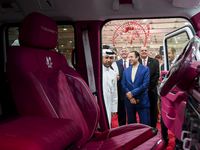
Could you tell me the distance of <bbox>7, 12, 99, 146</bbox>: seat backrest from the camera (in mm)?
1227

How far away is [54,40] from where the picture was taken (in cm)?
157

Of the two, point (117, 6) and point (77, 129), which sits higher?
point (117, 6)

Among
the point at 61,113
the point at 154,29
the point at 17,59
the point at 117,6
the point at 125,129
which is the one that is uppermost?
the point at 154,29

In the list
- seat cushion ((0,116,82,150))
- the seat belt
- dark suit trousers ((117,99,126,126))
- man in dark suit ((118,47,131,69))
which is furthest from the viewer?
man in dark suit ((118,47,131,69))

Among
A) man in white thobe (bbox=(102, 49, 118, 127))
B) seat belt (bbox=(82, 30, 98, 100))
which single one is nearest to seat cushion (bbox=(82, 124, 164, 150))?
seat belt (bbox=(82, 30, 98, 100))

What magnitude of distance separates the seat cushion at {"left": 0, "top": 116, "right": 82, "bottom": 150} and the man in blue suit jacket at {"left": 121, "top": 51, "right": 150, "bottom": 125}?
2134mm

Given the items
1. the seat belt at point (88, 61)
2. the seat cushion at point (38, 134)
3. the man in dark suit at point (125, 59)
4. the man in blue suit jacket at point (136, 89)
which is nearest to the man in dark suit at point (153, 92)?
the man in blue suit jacket at point (136, 89)

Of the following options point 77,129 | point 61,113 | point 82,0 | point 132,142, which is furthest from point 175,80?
point 82,0

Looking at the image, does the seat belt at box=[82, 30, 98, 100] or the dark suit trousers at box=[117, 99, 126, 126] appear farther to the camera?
the dark suit trousers at box=[117, 99, 126, 126]

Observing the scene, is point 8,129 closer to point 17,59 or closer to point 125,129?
point 17,59

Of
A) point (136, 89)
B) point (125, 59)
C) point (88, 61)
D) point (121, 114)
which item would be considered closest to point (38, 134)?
point (88, 61)

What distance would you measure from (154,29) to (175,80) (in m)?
9.33

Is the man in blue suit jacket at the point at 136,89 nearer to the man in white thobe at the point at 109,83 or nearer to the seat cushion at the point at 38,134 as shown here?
the man in white thobe at the point at 109,83

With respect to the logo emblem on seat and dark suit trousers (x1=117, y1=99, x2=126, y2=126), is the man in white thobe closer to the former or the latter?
dark suit trousers (x1=117, y1=99, x2=126, y2=126)
